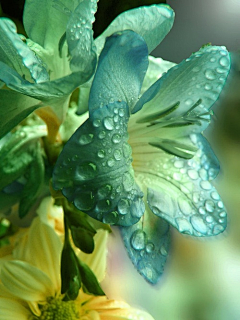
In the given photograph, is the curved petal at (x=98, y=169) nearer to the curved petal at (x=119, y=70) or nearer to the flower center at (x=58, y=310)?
the curved petal at (x=119, y=70)

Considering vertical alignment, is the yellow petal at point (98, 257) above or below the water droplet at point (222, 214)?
below

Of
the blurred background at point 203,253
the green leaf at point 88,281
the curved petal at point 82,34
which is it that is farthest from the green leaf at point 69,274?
the blurred background at point 203,253

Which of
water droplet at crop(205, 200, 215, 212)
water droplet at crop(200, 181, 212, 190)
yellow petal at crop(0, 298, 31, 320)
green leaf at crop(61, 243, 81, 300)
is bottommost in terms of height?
yellow petal at crop(0, 298, 31, 320)

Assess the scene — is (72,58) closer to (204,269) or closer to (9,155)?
(9,155)

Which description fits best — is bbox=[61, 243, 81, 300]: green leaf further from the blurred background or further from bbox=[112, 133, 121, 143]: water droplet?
the blurred background

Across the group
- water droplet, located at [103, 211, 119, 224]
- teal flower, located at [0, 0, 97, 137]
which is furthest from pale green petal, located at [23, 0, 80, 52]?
water droplet, located at [103, 211, 119, 224]
